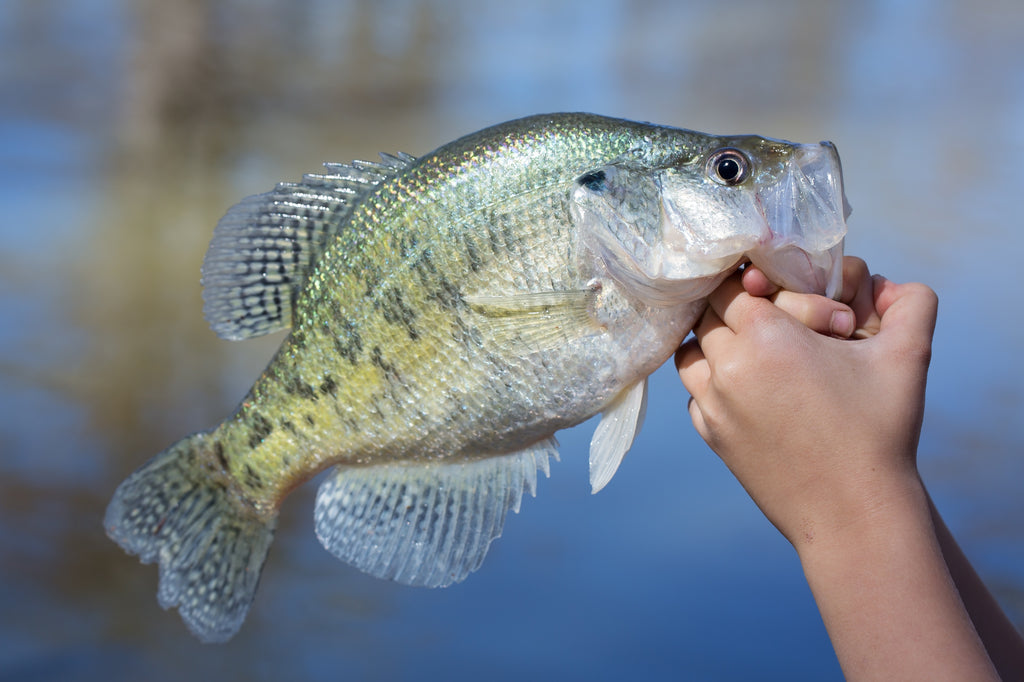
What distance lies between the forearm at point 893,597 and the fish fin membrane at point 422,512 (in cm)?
42

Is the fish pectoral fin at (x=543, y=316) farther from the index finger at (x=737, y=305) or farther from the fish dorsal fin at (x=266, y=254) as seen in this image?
the fish dorsal fin at (x=266, y=254)

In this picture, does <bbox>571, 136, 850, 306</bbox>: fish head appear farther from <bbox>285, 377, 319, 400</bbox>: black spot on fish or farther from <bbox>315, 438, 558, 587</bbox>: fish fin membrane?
<bbox>285, 377, 319, 400</bbox>: black spot on fish

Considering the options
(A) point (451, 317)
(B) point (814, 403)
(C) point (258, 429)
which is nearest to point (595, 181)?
(A) point (451, 317)

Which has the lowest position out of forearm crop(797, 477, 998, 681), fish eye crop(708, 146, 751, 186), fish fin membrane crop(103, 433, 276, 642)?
fish fin membrane crop(103, 433, 276, 642)

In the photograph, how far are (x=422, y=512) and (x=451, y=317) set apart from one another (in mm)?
322

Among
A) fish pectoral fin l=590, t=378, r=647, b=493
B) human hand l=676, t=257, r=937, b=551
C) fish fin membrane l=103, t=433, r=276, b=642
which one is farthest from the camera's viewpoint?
fish fin membrane l=103, t=433, r=276, b=642

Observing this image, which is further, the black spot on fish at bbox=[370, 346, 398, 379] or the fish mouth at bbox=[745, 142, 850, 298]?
the black spot on fish at bbox=[370, 346, 398, 379]

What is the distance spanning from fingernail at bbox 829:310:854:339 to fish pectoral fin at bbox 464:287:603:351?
0.29 meters

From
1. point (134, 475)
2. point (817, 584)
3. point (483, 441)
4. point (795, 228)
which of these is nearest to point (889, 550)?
point (817, 584)

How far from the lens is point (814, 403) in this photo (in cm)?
86

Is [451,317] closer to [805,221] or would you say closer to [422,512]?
[422,512]

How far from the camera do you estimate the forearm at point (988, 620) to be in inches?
38.9

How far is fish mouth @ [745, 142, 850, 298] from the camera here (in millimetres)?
933

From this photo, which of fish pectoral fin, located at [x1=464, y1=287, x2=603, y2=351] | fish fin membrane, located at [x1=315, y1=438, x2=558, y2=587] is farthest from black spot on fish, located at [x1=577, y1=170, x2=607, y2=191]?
fish fin membrane, located at [x1=315, y1=438, x2=558, y2=587]
